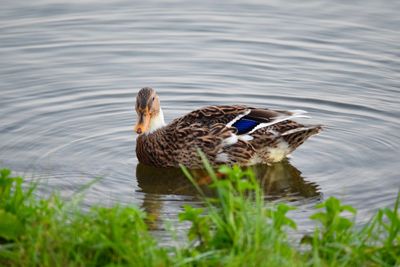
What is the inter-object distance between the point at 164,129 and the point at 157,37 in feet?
10.4

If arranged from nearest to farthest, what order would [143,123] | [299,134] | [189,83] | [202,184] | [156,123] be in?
[202,184] < [143,123] < [299,134] < [156,123] < [189,83]

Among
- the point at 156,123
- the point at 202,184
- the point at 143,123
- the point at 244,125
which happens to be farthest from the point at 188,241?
the point at 156,123

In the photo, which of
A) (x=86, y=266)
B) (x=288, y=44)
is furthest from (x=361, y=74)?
(x=86, y=266)

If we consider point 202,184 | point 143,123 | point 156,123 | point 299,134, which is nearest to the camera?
point 202,184

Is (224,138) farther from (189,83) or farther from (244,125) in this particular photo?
(189,83)

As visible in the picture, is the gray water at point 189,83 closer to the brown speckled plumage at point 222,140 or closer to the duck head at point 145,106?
the brown speckled plumage at point 222,140

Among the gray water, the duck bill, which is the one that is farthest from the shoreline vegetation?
the duck bill

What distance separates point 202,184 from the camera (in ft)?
30.5

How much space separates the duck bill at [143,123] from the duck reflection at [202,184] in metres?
0.47

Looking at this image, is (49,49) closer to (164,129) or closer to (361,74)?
(164,129)

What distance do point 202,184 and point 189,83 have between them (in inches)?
102

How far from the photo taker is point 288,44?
12539 millimetres

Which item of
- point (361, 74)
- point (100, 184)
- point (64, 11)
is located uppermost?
point (64, 11)

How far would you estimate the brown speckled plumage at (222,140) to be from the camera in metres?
9.78
